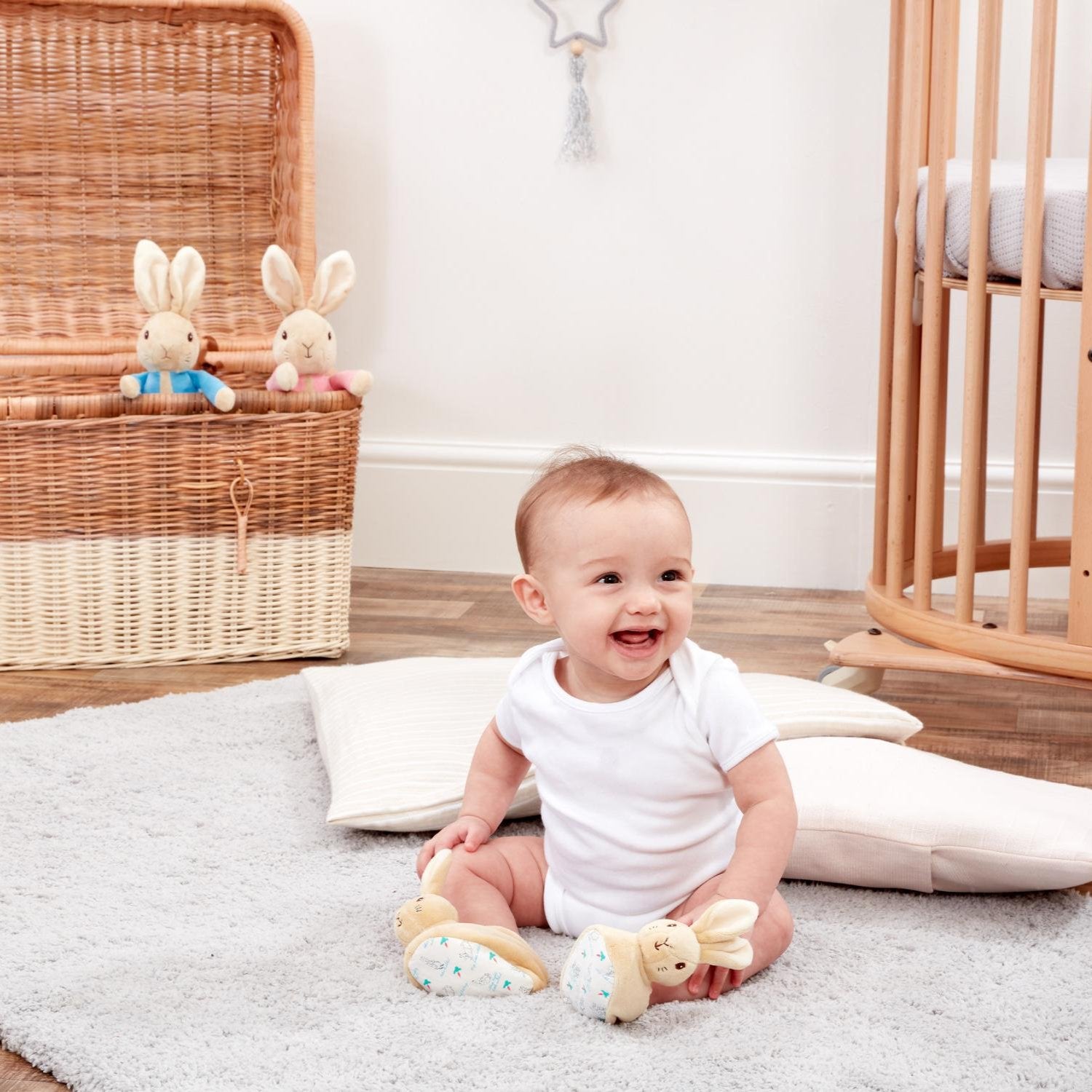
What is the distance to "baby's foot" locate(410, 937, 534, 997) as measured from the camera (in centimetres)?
84

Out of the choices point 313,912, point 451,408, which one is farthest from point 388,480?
point 313,912

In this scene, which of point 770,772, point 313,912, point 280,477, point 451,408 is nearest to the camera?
point 770,772

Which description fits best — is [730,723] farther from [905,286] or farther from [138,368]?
[138,368]

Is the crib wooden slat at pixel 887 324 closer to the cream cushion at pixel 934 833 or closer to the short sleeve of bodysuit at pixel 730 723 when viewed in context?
the cream cushion at pixel 934 833

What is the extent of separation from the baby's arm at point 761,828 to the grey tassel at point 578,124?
1.40 m

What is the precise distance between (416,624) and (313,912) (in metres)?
0.90

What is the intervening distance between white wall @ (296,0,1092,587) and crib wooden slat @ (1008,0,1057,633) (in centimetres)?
64

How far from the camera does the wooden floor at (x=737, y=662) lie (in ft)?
4.65

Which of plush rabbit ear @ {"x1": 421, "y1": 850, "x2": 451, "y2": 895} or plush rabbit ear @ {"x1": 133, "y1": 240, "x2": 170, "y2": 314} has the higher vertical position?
plush rabbit ear @ {"x1": 133, "y1": 240, "x2": 170, "y2": 314}

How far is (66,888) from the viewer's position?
103 cm

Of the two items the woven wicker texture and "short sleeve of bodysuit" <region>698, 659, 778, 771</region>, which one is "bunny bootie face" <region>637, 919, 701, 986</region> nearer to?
"short sleeve of bodysuit" <region>698, 659, 778, 771</region>

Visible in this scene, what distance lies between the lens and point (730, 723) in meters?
0.87

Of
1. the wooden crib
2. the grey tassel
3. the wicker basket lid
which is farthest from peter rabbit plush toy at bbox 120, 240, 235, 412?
the wooden crib

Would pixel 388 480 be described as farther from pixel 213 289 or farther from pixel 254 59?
pixel 254 59
